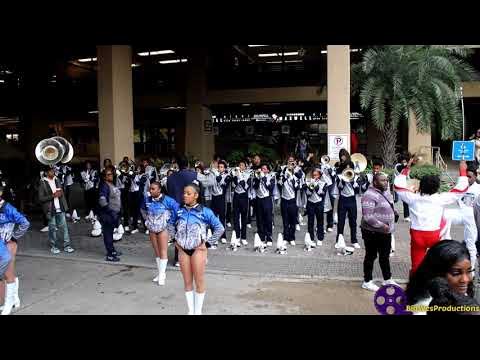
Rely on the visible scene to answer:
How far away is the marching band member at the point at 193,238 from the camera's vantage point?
592 centimetres

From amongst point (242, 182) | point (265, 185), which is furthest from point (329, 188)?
point (242, 182)

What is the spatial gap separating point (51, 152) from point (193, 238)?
567 cm

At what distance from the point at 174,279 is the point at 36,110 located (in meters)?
21.9

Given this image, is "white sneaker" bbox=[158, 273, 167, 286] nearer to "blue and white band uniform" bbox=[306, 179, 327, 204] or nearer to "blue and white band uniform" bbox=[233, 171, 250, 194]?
"blue and white band uniform" bbox=[233, 171, 250, 194]

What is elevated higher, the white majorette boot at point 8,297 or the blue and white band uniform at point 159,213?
the blue and white band uniform at point 159,213

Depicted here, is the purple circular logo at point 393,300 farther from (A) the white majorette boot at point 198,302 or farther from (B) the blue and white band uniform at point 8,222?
(B) the blue and white band uniform at point 8,222

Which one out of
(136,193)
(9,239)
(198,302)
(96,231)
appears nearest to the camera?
(198,302)

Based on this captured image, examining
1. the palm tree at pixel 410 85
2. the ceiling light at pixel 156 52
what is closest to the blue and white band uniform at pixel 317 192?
the palm tree at pixel 410 85

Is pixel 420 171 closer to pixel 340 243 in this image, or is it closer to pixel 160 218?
pixel 340 243

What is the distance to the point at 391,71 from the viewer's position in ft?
52.2

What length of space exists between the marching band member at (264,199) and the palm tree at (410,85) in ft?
22.0

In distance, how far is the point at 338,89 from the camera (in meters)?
13.9
